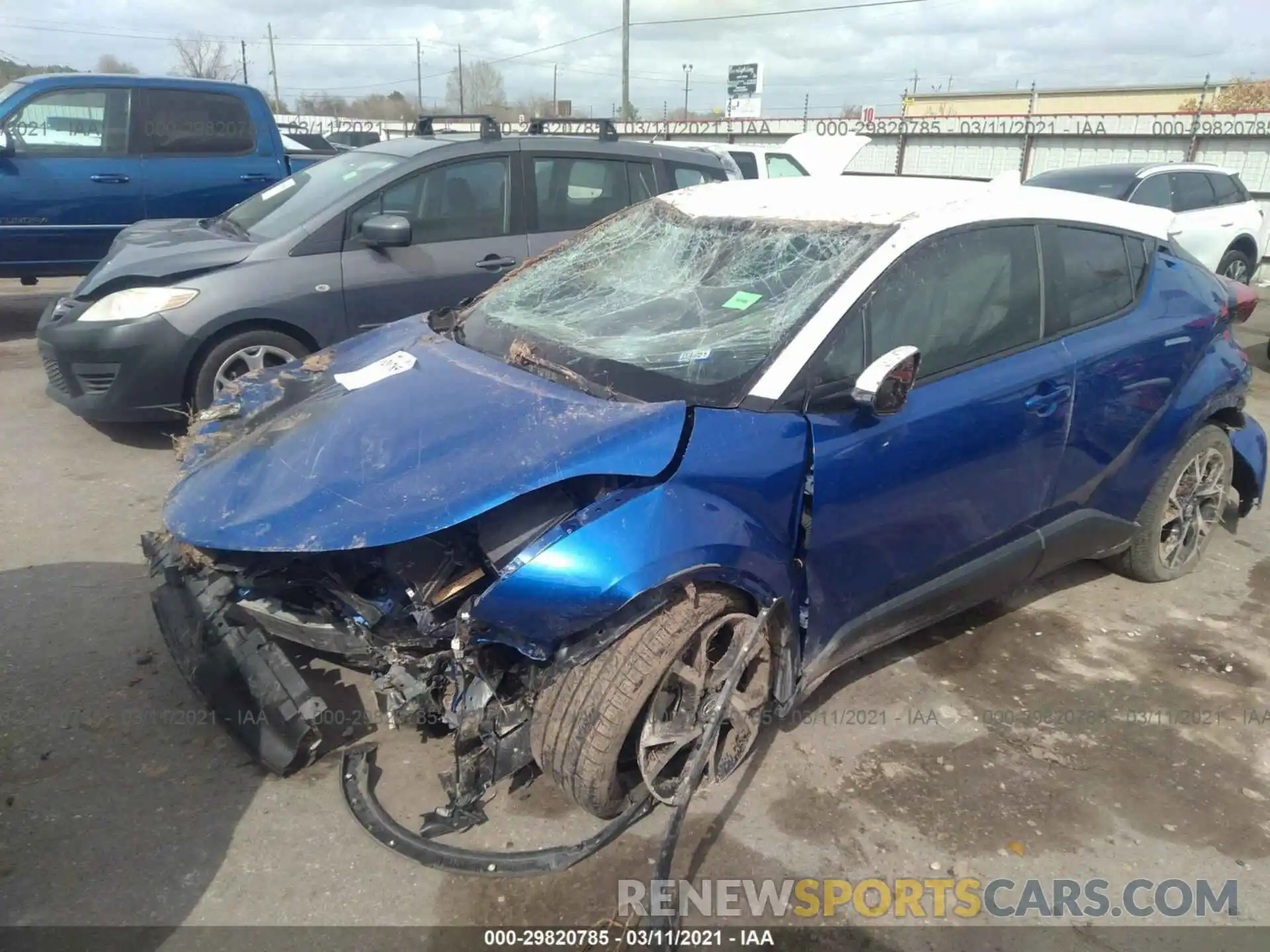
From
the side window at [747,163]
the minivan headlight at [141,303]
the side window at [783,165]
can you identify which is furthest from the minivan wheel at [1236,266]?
the minivan headlight at [141,303]

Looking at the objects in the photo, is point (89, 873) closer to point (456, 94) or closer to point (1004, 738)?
point (1004, 738)

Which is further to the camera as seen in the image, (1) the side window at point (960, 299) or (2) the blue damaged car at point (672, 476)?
(1) the side window at point (960, 299)

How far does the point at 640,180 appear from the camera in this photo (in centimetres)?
623

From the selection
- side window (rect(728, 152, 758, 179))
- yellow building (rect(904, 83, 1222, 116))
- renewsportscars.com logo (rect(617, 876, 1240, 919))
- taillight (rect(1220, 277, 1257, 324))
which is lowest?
renewsportscars.com logo (rect(617, 876, 1240, 919))

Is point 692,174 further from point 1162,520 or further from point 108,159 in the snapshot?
point 108,159

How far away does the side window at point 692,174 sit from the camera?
21.0ft

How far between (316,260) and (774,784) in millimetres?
3925

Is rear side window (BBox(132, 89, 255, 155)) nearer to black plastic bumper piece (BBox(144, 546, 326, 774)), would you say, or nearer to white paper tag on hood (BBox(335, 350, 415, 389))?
white paper tag on hood (BBox(335, 350, 415, 389))

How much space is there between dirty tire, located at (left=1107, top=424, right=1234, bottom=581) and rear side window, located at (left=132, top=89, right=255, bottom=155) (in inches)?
303

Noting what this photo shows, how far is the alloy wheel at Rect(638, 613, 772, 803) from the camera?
2.50 metres

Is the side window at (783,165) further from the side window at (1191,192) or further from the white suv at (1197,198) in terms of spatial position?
the side window at (1191,192)

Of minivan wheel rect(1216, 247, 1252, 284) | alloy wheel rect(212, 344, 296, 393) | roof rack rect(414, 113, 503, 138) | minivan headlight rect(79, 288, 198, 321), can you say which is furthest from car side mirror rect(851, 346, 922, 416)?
minivan wheel rect(1216, 247, 1252, 284)

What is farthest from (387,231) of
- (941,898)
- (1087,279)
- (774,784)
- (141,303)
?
(941,898)

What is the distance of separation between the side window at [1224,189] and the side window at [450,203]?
29.2ft
